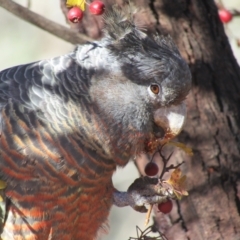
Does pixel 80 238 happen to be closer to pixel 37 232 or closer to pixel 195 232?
pixel 37 232

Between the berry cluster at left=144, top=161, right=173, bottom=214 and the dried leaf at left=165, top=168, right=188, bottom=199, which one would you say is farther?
the berry cluster at left=144, top=161, right=173, bottom=214

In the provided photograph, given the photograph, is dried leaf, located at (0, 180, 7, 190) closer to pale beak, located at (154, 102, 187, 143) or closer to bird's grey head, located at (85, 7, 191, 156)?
bird's grey head, located at (85, 7, 191, 156)

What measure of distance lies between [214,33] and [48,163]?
75.4 inches

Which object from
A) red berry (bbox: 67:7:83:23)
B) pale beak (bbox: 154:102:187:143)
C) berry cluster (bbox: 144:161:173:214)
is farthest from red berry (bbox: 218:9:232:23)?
berry cluster (bbox: 144:161:173:214)

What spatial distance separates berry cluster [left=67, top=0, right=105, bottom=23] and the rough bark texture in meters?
0.51

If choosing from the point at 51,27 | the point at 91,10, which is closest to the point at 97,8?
the point at 91,10

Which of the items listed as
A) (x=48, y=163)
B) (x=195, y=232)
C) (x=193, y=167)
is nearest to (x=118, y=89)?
(x=48, y=163)

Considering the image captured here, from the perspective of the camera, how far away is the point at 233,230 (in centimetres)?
514

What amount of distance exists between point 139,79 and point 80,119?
52cm

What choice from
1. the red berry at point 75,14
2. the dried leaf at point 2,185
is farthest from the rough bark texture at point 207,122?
the dried leaf at point 2,185

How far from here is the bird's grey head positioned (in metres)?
4.37

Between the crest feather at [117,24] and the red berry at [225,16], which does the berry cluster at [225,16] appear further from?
the crest feather at [117,24]

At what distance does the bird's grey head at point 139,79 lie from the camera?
4371 mm

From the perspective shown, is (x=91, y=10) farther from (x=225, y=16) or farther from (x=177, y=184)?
(x=225, y=16)
